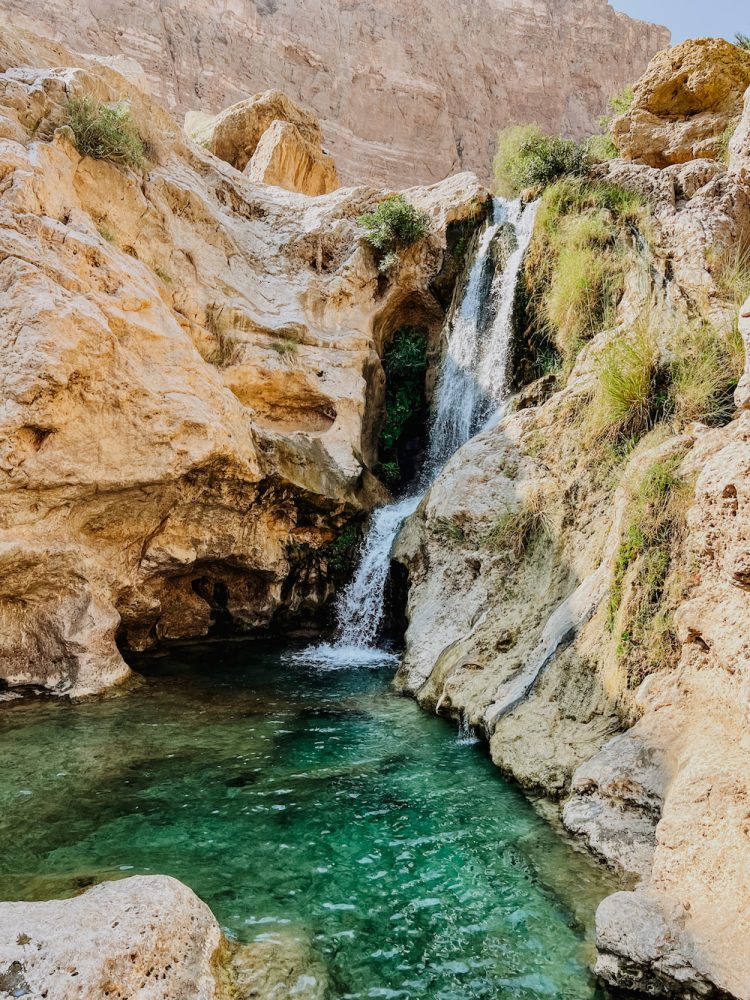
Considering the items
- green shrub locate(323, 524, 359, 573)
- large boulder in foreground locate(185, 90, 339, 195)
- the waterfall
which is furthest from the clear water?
large boulder in foreground locate(185, 90, 339, 195)

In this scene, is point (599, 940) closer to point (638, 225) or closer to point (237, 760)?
point (237, 760)

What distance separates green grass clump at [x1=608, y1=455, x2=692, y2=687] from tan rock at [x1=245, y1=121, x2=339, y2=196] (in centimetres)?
1383

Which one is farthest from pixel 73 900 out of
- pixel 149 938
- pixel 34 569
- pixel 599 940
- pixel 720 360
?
pixel 720 360

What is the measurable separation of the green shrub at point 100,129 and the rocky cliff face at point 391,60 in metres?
27.5

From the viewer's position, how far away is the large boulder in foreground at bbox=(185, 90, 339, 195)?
642 inches

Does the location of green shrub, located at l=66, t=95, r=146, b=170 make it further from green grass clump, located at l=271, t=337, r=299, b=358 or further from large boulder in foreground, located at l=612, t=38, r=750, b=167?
large boulder in foreground, located at l=612, t=38, r=750, b=167

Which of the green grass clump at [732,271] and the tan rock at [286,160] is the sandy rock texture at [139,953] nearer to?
the green grass clump at [732,271]

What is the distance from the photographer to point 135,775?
5539mm

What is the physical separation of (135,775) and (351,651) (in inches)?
185

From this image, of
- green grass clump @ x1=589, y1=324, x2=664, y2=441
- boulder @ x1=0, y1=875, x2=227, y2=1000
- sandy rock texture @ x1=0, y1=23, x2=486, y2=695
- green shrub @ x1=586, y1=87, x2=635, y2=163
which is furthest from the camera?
green shrub @ x1=586, y1=87, x2=635, y2=163

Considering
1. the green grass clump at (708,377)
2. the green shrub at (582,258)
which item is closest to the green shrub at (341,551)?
the green shrub at (582,258)

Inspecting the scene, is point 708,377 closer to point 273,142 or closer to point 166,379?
point 166,379

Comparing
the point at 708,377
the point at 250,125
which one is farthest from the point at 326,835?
the point at 250,125

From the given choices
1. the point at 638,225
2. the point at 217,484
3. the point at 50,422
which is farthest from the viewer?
the point at 217,484
